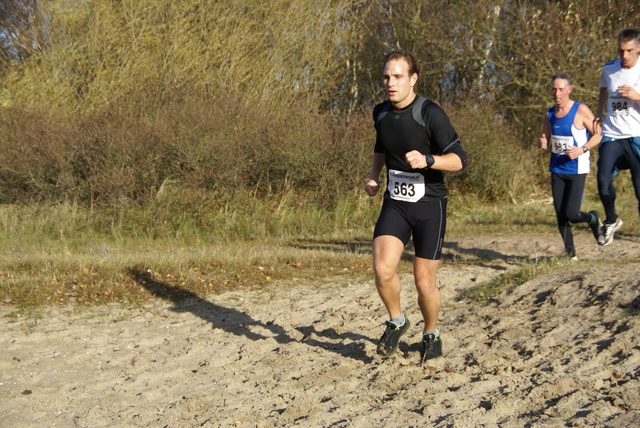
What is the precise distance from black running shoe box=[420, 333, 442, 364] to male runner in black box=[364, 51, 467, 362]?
0.29 meters

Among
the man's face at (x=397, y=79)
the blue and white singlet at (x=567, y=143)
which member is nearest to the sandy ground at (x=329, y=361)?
the blue and white singlet at (x=567, y=143)

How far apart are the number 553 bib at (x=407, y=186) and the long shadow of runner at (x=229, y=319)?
1.36 m

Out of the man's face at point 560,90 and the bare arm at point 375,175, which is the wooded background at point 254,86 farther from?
the bare arm at point 375,175

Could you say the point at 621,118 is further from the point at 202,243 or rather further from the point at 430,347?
the point at 202,243

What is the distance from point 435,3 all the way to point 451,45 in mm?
1490

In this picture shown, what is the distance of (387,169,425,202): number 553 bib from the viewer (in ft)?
17.4

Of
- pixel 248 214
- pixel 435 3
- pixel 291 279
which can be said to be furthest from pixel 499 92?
pixel 291 279

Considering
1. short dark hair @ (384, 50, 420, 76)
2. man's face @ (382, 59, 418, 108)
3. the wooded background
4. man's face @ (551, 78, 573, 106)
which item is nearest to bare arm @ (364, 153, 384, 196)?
man's face @ (382, 59, 418, 108)

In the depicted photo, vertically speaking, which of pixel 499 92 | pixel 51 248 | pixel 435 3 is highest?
pixel 435 3

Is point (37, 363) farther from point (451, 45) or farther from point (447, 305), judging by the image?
point (451, 45)

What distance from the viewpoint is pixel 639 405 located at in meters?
4.26

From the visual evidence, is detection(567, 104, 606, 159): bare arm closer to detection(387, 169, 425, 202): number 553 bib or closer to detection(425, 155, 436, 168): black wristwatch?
detection(387, 169, 425, 202): number 553 bib

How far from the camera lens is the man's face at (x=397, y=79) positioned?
5164 mm

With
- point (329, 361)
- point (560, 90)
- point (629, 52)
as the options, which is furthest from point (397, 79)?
point (629, 52)
